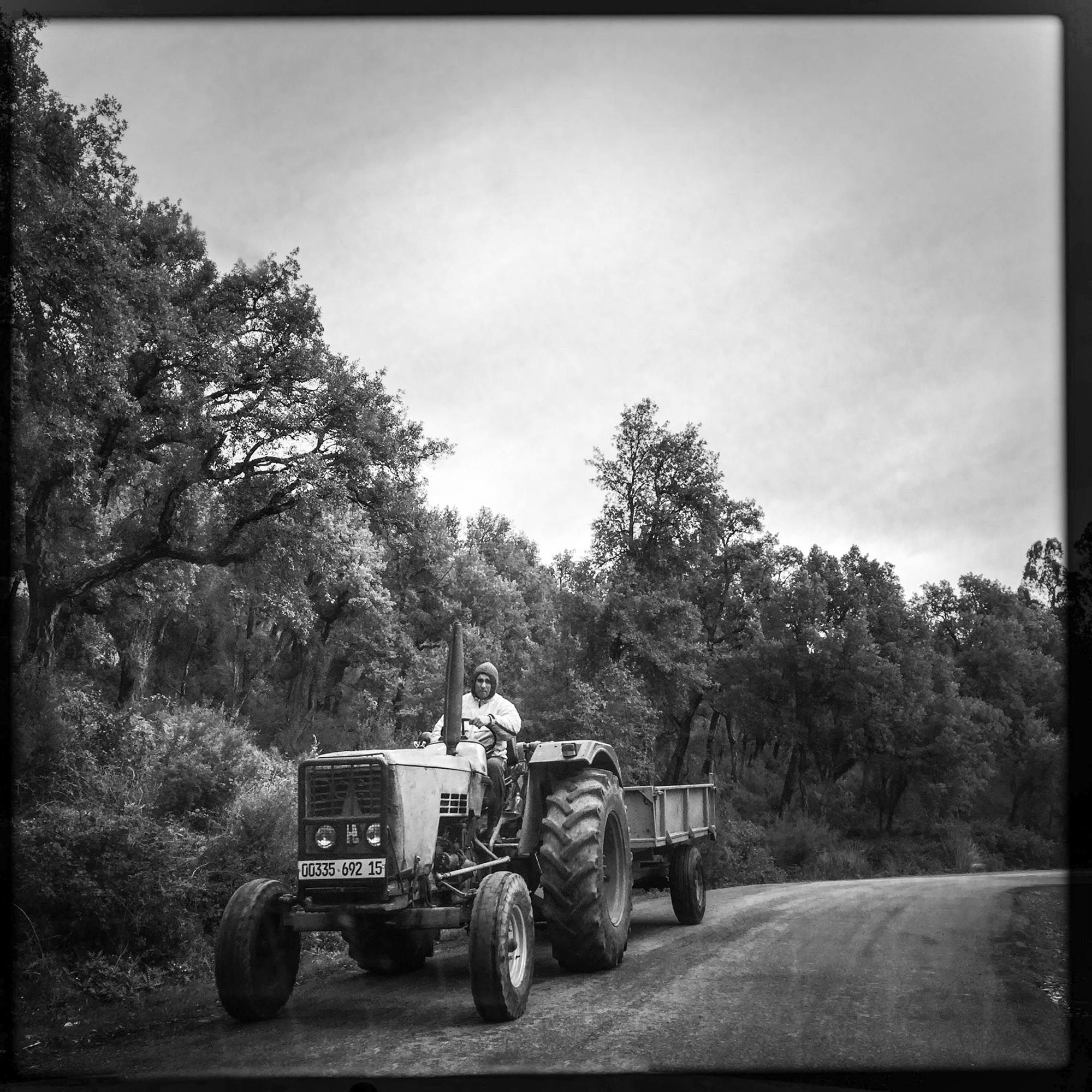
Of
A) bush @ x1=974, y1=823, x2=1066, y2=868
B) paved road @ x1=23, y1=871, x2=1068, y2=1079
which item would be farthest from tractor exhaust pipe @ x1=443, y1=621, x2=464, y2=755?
bush @ x1=974, y1=823, x2=1066, y2=868

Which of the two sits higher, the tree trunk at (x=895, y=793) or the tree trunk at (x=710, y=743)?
the tree trunk at (x=710, y=743)

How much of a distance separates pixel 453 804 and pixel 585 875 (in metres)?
1.12

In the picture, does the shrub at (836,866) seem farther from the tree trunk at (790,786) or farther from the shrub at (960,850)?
the tree trunk at (790,786)

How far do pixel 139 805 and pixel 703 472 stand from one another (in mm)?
18074

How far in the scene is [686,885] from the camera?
415 inches

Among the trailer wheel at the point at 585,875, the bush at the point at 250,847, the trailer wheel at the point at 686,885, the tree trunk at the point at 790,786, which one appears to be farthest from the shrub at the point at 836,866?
the trailer wheel at the point at 585,875

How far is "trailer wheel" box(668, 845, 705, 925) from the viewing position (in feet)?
34.7

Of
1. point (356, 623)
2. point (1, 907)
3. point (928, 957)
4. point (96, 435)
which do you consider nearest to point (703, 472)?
point (356, 623)

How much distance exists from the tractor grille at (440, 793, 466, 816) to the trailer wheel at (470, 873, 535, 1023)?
826 mm

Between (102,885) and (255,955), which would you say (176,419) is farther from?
(255,955)

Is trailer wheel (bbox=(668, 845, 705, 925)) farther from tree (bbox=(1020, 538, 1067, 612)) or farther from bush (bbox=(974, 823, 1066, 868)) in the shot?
bush (bbox=(974, 823, 1066, 868))

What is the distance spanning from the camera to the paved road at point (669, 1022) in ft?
17.4

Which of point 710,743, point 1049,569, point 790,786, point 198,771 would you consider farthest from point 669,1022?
point 790,786

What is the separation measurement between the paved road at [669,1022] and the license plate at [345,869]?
Result: 90 centimetres
